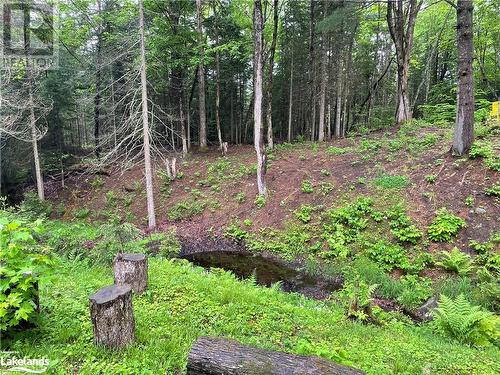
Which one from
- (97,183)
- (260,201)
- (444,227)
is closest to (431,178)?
(444,227)

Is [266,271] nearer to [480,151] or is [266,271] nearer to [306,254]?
[306,254]

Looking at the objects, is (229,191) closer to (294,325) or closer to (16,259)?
(294,325)

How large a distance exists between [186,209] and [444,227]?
9.43 metres

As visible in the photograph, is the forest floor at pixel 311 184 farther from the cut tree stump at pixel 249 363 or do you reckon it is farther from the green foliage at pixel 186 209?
the cut tree stump at pixel 249 363

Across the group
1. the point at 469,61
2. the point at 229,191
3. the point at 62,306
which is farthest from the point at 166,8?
the point at 62,306

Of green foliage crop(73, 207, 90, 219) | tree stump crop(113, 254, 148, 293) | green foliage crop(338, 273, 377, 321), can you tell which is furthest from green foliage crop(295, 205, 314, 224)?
green foliage crop(73, 207, 90, 219)

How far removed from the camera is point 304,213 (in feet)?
34.3

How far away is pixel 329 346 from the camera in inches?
150

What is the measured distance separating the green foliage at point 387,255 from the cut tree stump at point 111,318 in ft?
21.9

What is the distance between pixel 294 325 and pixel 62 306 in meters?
3.27

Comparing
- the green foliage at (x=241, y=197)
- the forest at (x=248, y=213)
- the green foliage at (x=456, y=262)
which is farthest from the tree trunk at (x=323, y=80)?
the green foliage at (x=456, y=262)

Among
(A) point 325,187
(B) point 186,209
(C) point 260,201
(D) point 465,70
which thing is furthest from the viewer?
(B) point 186,209

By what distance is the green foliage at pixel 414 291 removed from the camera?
655 centimetres

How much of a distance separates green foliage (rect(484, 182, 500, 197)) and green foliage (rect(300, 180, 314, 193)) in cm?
526
